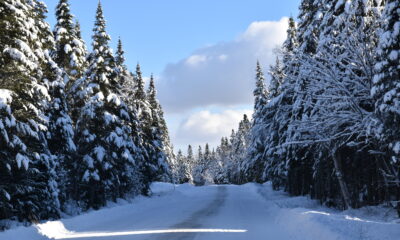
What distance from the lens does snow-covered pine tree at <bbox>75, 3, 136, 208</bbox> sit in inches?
926

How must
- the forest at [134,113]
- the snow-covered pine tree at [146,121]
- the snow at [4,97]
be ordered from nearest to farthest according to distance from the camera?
the snow at [4,97] < the forest at [134,113] < the snow-covered pine tree at [146,121]

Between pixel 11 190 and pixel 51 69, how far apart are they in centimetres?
781

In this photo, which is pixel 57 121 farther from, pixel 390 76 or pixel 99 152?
pixel 390 76

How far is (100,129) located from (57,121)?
14.2 feet

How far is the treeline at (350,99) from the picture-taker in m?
11.4

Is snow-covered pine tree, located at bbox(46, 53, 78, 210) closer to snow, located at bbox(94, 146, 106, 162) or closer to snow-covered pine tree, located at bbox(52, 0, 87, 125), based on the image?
snow, located at bbox(94, 146, 106, 162)

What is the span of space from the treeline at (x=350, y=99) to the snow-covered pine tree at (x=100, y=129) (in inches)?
450

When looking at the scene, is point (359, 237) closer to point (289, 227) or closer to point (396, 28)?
point (289, 227)

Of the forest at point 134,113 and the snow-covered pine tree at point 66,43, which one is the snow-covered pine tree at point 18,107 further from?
the snow-covered pine tree at point 66,43

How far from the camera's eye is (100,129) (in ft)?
80.9

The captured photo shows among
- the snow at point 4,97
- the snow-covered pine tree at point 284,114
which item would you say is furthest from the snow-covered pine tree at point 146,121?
the snow at point 4,97

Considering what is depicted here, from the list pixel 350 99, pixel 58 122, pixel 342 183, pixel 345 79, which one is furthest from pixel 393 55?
pixel 58 122

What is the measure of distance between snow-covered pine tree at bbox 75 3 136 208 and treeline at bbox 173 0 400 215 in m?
11.4

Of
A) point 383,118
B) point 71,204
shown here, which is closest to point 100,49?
point 71,204
